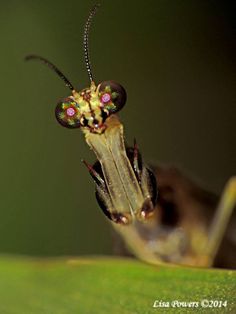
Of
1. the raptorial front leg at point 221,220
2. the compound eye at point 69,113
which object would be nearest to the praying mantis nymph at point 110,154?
the compound eye at point 69,113

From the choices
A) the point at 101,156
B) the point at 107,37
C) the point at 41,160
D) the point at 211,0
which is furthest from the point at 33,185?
the point at 211,0

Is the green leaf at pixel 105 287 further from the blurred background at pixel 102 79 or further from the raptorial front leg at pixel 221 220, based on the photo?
the raptorial front leg at pixel 221 220

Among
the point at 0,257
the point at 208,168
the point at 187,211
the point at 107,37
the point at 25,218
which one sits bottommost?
the point at 0,257

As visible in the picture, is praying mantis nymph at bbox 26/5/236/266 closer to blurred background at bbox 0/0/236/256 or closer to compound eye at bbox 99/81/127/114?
compound eye at bbox 99/81/127/114

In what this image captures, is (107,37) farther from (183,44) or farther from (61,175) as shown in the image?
(61,175)

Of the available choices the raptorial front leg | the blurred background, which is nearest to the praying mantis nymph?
the blurred background

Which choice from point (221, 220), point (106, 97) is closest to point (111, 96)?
point (106, 97)
